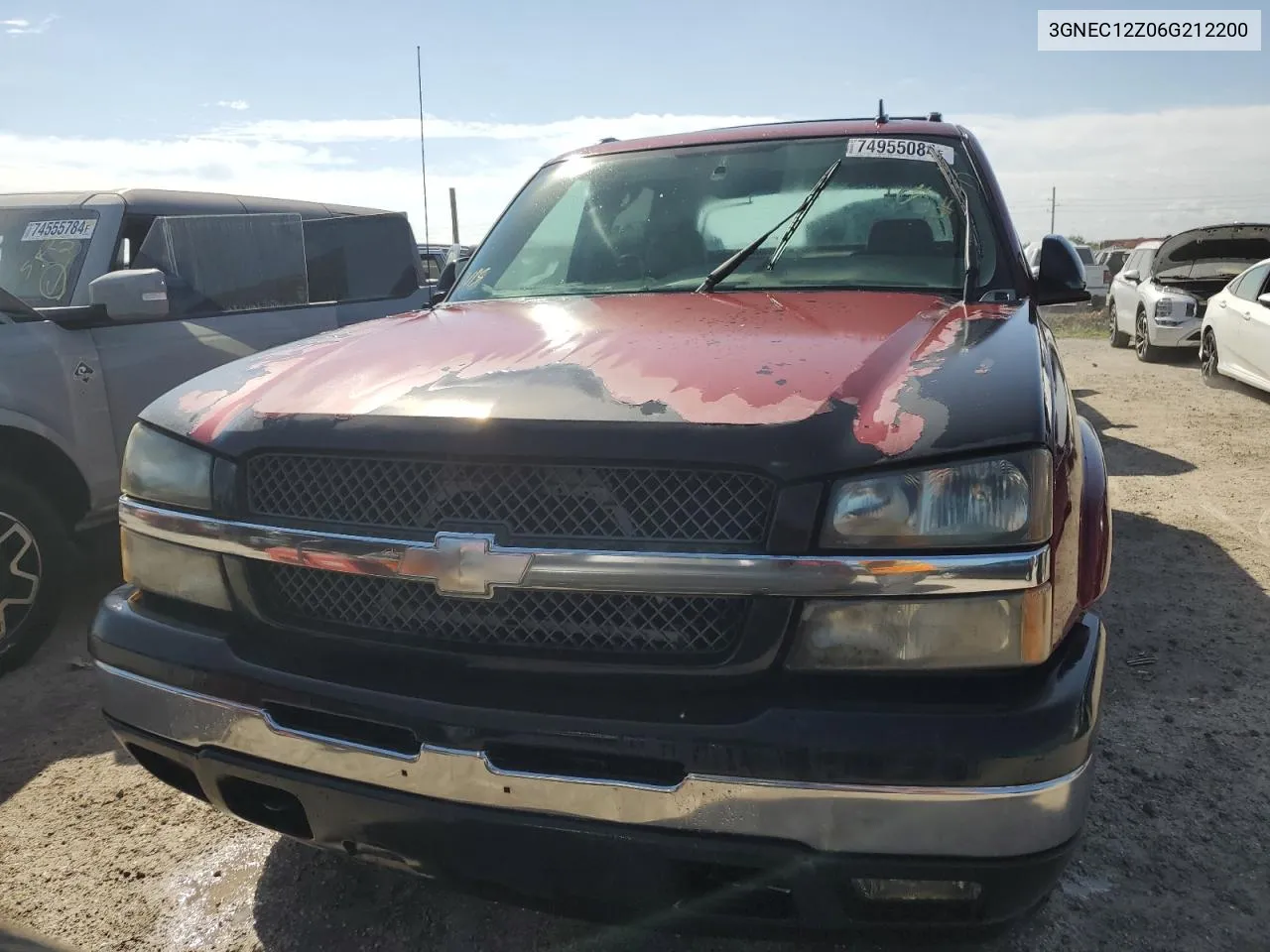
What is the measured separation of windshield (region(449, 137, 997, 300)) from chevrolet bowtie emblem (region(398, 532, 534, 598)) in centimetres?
135

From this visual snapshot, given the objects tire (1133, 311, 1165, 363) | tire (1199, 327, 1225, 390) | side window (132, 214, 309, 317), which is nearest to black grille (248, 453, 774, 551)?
side window (132, 214, 309, 317)

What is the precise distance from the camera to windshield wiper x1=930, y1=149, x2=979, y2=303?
2631mm

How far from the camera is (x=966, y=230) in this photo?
283 cm

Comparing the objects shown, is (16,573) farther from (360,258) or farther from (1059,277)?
(1059,277)

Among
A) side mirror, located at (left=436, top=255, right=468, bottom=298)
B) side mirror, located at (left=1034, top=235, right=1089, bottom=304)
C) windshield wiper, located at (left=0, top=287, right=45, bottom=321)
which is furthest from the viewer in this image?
windshield wiper, located at (left=0, top=287, right=45, bottom=321)

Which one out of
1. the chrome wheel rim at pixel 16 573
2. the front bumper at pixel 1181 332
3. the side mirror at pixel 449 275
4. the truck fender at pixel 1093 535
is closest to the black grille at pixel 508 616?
the truck fender at pixel 1093 535

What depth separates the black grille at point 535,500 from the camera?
1653 millimetres

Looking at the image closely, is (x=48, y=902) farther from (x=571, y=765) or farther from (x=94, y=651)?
(x=571, y=765)

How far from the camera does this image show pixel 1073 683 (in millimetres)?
1611

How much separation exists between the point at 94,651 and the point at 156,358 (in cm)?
254

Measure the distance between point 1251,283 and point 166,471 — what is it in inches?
441

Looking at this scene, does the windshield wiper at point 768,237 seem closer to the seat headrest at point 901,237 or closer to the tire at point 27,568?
the seat headrest at point 901,237

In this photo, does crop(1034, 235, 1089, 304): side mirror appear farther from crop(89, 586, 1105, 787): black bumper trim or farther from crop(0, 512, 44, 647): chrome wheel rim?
crop(0, 512, 44, 647): chrome wheel rim

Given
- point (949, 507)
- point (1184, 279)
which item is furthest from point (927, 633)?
point (1184, 279)
